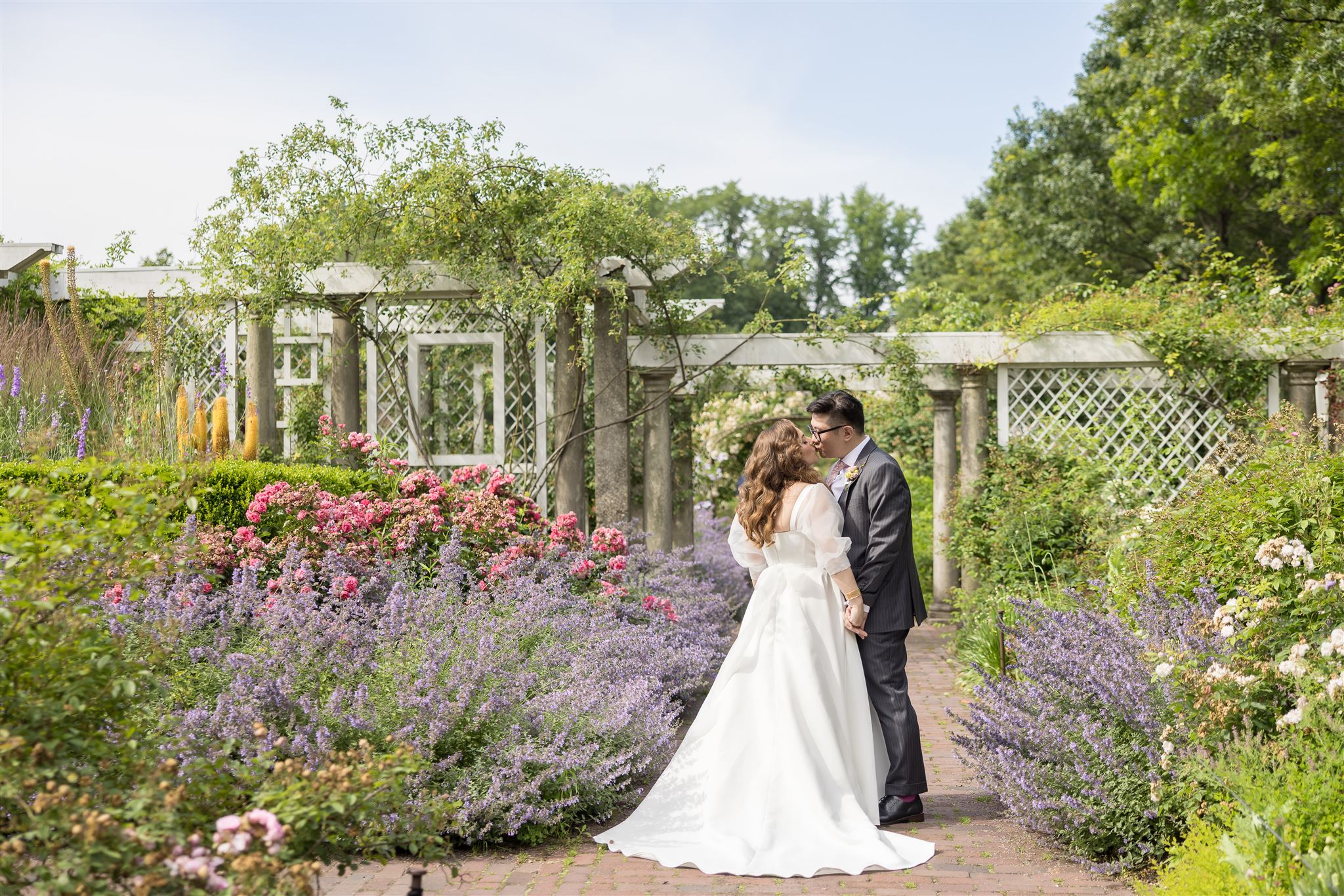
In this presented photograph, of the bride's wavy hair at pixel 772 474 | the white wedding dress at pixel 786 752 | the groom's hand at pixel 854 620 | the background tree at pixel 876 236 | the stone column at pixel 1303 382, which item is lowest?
the white wedding dress at pixel 786 752

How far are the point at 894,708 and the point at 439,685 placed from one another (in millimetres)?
1838

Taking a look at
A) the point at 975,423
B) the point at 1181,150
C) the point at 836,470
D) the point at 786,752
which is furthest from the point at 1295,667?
the point at 1181,150

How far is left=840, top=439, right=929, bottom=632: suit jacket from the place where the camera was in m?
4.45

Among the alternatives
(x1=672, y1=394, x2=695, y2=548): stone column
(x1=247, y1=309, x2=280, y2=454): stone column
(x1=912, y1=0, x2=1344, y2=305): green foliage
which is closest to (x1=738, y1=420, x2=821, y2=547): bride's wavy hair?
(x1=247, y1=309, x2=280, y2=454): stone column

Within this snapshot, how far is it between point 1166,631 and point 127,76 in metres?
7.32

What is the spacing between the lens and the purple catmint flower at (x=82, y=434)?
6555 mm

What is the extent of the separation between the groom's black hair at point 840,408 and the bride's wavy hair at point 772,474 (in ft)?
0.85

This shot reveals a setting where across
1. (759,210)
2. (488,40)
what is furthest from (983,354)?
(759,210)

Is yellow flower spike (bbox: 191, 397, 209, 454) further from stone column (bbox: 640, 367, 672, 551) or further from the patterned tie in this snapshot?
the patterned tie

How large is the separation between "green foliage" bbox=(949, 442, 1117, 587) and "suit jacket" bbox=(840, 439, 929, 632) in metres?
3.14

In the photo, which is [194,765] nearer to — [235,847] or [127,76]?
[235,847]

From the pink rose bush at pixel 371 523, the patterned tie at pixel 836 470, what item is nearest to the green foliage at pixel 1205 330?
the patterned tie at pixel 836 470

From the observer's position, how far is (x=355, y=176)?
7.85 m

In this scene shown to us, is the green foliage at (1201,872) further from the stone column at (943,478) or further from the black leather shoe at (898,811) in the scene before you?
the stone column at (943,478)
